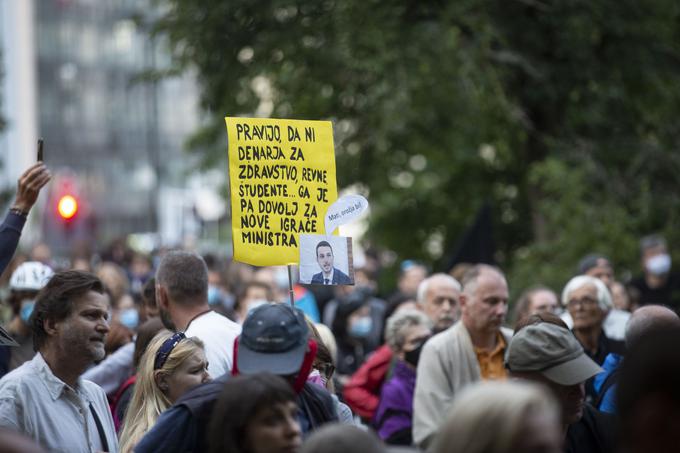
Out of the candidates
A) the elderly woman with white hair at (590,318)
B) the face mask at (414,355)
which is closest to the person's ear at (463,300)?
the face mask at (414,355)

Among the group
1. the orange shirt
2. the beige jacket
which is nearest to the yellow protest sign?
the beige jacket

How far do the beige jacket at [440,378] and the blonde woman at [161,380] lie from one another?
105 inches

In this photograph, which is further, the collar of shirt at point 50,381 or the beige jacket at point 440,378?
the beige jacket at point 440,378

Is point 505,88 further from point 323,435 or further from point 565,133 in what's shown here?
point 323,435

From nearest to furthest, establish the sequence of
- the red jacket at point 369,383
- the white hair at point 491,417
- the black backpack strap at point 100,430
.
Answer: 1. the white hair at point 491,417
2. the black backpack strap at point 100,430
3. the red jacket at point 369,383

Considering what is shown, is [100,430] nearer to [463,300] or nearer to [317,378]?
[317,378]

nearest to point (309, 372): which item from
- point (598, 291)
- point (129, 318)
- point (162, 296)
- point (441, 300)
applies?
point (162, 296)

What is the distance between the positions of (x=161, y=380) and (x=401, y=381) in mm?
3610

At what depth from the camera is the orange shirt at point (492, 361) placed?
340 inches

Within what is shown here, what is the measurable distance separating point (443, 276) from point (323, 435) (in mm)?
6988

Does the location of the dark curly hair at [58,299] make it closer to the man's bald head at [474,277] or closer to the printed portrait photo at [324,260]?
the printed portrait photo at [324,260]

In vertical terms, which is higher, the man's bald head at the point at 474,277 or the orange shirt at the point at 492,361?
the man's bald head at the point at 474,277

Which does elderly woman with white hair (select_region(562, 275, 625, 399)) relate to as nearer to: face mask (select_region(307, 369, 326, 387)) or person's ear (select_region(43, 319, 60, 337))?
face mask (select_region(307, 369, 326, 387))

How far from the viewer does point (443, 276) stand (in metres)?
10.8
